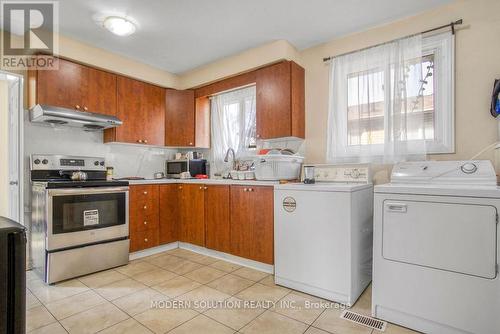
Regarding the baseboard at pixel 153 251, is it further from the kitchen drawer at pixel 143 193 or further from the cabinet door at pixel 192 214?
the kitchen drawer at pixel 143 193

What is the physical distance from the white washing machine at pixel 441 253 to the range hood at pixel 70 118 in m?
2.87

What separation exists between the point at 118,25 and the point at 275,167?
202cm

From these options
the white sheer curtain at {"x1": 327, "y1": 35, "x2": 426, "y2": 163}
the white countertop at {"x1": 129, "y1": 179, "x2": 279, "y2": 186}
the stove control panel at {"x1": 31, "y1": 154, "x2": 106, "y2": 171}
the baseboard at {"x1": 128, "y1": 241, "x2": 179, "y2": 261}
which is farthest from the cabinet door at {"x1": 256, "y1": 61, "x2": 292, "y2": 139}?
the stove control panel at {"x1": 31, "y1": 154, "x2": 106, "y2": 171}

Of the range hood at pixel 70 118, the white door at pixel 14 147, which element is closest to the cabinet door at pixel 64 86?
the range hood at pixel 70 118

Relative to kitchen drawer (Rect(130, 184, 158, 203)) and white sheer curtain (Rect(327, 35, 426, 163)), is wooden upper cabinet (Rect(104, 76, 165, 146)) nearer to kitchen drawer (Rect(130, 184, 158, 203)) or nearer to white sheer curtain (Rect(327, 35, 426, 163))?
kitchen drawer (Rect(130, 184, 158, 203))

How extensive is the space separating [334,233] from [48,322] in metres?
2.11

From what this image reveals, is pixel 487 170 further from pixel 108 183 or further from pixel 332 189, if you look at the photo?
pixel 108 183

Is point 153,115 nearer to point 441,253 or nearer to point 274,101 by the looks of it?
point 274,101

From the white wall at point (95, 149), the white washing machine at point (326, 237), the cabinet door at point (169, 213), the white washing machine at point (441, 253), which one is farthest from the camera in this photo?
the cabinet door at point (169, 213)

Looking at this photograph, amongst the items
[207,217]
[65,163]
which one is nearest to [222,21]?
[207,217]

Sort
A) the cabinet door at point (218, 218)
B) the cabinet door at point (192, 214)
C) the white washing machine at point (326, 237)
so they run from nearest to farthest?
the white washing machine at point (326, 237) < the cabinet door at point (218, 218) < the cabinet door at point (192, 214)

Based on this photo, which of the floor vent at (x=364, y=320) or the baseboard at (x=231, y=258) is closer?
the floor vent at (x=364, y=320)

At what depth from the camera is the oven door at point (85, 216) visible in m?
2.38

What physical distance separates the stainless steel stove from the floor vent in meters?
2.29
